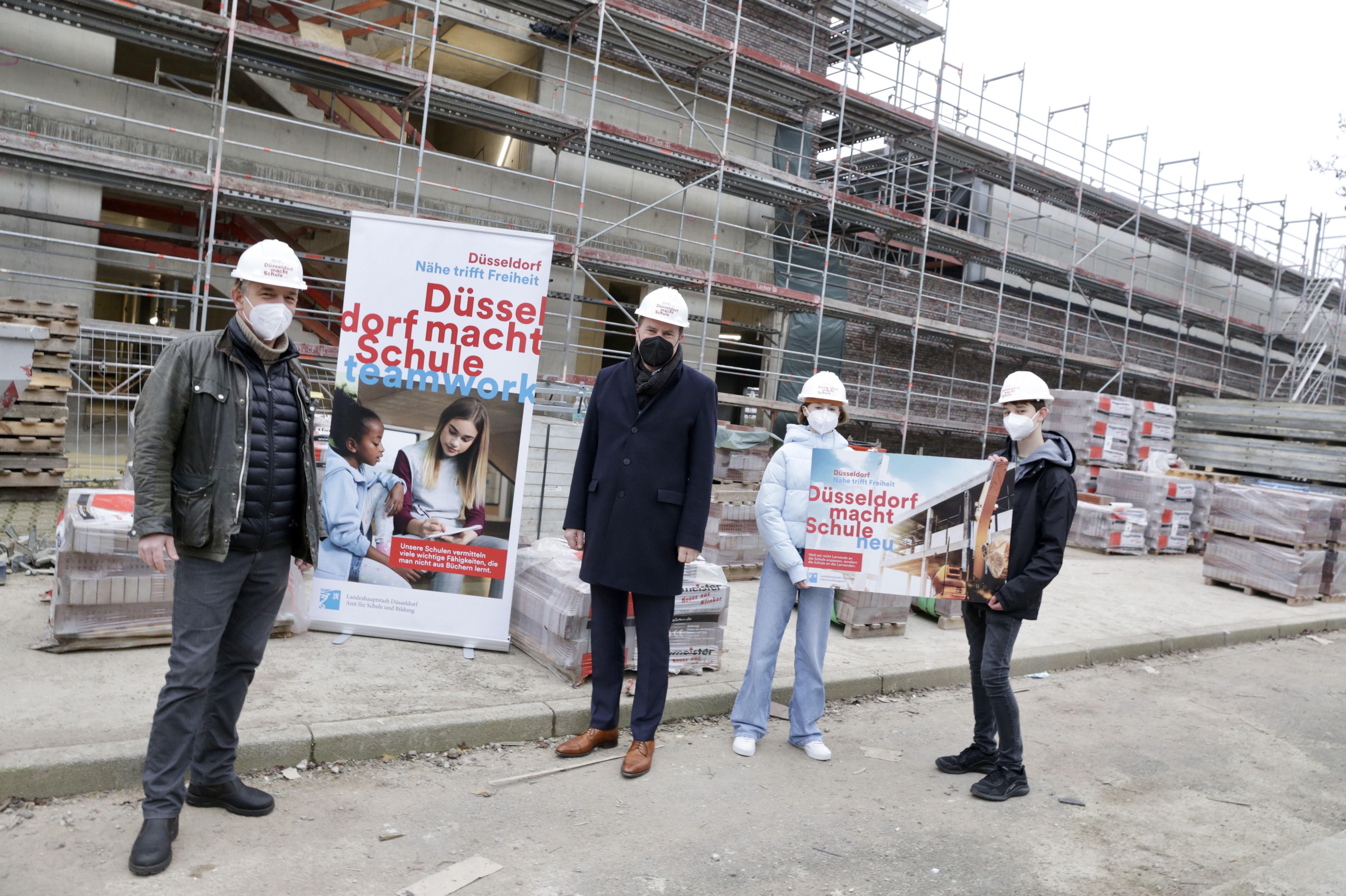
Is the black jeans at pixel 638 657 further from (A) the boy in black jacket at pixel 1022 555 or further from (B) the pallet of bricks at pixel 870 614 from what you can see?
(B) the pallet of bricks at pixel 870 614

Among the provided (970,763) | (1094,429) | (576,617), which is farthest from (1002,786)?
(1094,429)

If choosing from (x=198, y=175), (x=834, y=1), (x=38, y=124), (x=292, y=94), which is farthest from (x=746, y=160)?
(x=38, y=124)

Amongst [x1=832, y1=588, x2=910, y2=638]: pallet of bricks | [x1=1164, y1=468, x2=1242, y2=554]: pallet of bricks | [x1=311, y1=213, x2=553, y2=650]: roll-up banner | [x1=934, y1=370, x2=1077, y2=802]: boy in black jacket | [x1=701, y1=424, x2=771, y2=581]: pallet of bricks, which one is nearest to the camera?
[x1=934, y1=370, x2=1077, y2=802]: boy in black jacket

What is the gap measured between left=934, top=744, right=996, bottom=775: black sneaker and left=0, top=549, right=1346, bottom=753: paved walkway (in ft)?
4.60

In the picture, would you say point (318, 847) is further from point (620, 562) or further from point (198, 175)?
point (198, 175)

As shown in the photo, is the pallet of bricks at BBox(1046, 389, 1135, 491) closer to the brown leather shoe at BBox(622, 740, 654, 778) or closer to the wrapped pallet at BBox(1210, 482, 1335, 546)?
the wrapped pallet at BBox(1210, 482, 1335, 546)

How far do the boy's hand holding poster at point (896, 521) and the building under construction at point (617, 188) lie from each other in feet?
15.5

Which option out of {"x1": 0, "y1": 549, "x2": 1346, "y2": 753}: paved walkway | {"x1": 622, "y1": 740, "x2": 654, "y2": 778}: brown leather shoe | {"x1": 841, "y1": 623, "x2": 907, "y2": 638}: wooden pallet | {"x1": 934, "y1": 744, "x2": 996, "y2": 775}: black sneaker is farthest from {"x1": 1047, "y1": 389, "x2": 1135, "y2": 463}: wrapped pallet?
{"x1": 622, "y1": 740, "x2": 654, "y2": 778}: brown leather shoe

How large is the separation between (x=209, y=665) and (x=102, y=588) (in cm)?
217

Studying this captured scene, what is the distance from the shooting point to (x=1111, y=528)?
Answer: 49.9 feet

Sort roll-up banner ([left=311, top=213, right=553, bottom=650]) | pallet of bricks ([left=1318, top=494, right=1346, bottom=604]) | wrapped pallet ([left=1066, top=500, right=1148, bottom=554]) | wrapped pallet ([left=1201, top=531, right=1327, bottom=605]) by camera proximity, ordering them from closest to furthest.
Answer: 1. roll-up banner ([left=311, top=213, right=553, bottom=650])
2. wrapped pallet ([left=1201, top=531, right=1327, bottom=605])
3. pallet of bricks ([left=1318, top=494, right=1346, bottom=604])
4. wrapped pallet ([left=1066, top=500, right=1148, bottom=554])

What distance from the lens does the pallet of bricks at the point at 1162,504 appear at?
52.2ft

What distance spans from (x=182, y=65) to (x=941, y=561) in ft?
52.1

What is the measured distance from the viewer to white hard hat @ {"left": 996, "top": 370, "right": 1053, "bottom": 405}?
15.1 ft
